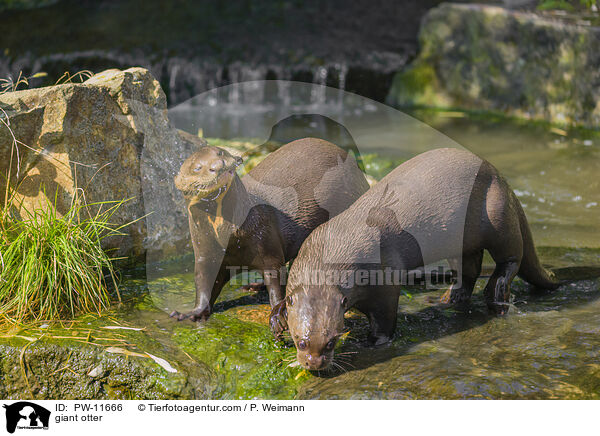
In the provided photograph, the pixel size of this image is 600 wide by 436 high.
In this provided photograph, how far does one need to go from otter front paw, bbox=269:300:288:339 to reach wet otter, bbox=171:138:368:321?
0.70ft

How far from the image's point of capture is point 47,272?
3508mm

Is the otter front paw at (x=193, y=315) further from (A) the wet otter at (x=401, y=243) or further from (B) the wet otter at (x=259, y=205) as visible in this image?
(A) the wet otter at (x=401, y=243)

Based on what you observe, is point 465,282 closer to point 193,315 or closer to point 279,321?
point 279,321

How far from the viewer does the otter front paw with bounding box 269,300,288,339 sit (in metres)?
3.22

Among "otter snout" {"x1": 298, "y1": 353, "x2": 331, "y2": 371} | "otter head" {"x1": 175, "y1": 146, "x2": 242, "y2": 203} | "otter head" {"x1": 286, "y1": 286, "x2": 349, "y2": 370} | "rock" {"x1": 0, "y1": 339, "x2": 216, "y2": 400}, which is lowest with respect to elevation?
"rock" {"x1": 0, "y1": 339, "x2": 216, "y2": 400}

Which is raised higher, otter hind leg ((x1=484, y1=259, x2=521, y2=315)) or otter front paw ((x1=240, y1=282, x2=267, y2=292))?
otter hind leg ((x1=484, y1=259, x2=521, y2=315))

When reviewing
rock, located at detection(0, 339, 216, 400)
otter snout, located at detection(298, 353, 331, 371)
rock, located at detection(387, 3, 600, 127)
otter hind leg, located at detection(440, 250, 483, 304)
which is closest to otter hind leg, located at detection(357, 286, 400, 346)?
otter snout, located at detection(298, 353, 331, 371)

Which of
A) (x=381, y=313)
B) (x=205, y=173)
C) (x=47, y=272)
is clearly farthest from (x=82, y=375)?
(x=381, y=313)

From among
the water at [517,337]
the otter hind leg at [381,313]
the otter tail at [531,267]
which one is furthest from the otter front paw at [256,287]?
the otter tail at [531,267]

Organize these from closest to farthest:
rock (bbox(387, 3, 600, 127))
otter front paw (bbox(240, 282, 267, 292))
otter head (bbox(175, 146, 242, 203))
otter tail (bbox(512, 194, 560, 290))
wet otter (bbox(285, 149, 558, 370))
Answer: wet otter (bbox(285, 149, 558, 370)) < otter head (bbox(175, 146, 242, 203)) < otter tail (bbox(512, 194, 560, 290)) < otter front paw (bbox(240, 282, 267, 292)) < rock (bbox(387, 3, 600, 127))

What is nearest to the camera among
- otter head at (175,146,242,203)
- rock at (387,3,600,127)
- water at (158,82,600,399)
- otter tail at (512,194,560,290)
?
water at (158,82,600,399)

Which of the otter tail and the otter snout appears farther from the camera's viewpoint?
the otter tail

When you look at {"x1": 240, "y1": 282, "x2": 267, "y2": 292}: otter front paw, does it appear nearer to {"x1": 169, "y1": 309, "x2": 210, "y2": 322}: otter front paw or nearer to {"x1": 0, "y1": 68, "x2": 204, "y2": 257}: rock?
{"x1": 169, "y1": 309, "x2": 210, "y2": 322}: otter front paw

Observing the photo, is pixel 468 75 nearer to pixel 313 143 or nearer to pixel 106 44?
pixel 106 44
